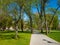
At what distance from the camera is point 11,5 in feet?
82.3

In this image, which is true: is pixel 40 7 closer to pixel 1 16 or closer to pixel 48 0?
pixel 48 0

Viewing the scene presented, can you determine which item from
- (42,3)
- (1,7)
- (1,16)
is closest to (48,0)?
(42,3)

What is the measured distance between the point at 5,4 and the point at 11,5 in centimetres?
93

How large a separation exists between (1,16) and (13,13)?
3.01 meters

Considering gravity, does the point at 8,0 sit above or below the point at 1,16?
above

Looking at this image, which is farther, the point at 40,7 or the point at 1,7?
the point at 40,7

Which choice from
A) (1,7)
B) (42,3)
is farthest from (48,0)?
(1,7)

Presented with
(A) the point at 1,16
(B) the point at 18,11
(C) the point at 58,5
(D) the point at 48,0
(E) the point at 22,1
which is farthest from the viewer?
(C) the point at 58,5

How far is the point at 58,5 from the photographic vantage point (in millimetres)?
41812

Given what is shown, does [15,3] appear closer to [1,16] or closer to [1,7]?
[1,7]

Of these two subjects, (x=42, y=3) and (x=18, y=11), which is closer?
(x=18, y=11)

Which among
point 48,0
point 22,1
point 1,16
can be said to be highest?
point 48,0

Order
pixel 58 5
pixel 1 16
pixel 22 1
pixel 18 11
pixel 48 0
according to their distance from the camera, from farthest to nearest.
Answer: pixel 58 5, pixel 48 0, pixel 1 16, pixel 18 11, pixel 22 1

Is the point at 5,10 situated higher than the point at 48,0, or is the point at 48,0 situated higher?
the point at 48,0
